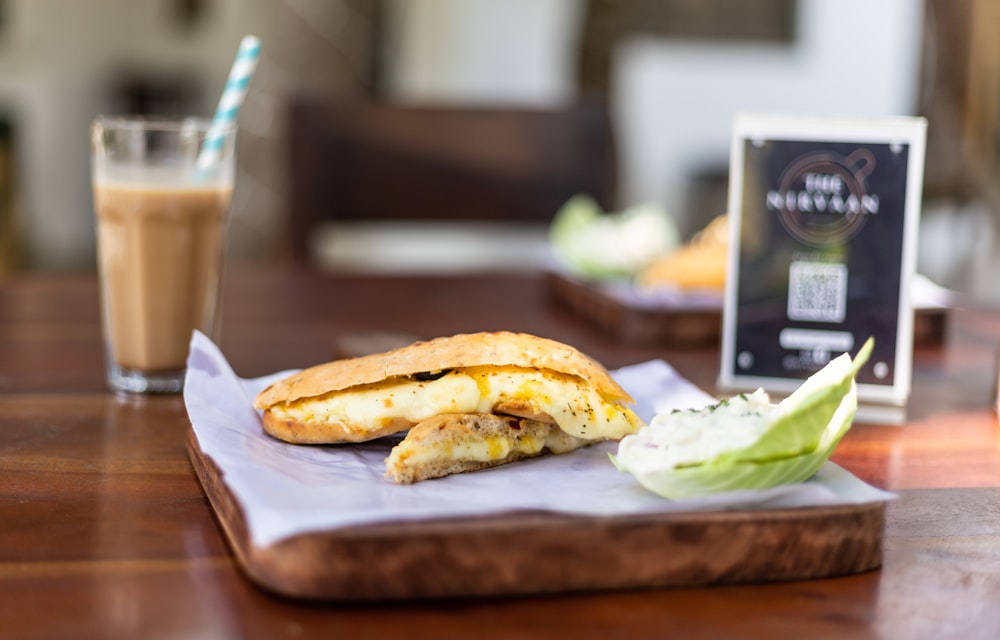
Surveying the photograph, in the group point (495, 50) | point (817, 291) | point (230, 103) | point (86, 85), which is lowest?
point (817, 291)

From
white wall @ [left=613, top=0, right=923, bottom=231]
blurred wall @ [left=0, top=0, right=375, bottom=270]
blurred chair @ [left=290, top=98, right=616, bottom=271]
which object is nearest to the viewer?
blurred chair @ [left=290, top=98, right=616, bottom=271]

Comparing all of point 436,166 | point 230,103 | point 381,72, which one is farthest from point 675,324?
point 381,72

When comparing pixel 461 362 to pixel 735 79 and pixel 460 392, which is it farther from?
pixel 735 79

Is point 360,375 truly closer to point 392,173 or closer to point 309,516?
point 309,516

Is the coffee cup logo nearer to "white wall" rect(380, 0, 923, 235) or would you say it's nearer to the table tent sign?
the table tent sign

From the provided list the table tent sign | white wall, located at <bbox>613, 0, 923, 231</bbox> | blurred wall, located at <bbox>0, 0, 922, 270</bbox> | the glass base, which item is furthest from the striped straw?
white wall, located at <bbox>613, 0, 923, 231</bbox>

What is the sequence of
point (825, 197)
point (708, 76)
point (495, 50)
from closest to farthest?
point (825, 197), point (708, 76), point (495, 50)
